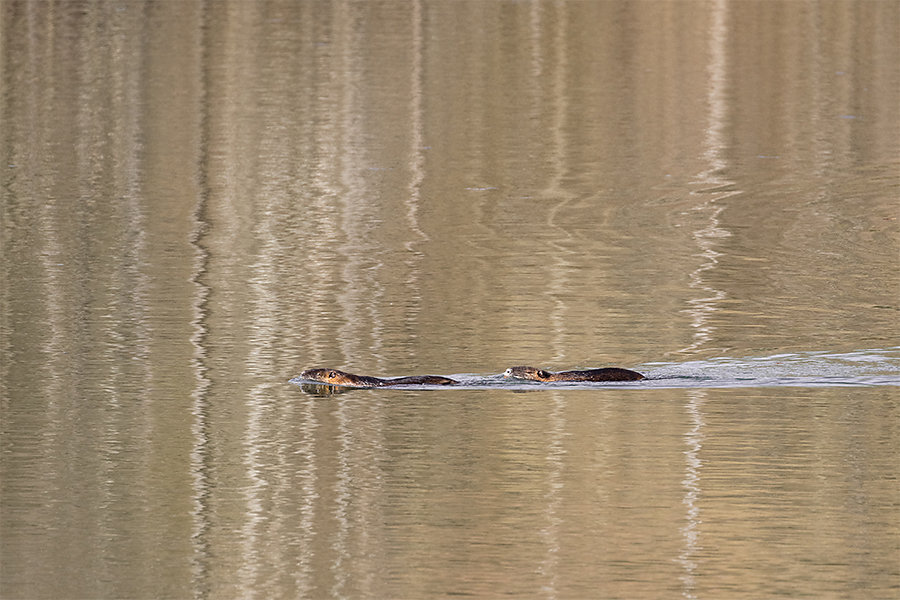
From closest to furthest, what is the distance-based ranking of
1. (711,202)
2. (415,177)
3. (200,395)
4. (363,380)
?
(200,395)
(363,380)
(711,202)
(415,177)

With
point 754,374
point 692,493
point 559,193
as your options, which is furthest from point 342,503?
point 559,193

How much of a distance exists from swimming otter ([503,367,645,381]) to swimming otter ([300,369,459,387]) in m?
0.44

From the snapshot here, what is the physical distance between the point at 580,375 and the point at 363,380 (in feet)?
4.53

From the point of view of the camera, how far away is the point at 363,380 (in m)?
13.0

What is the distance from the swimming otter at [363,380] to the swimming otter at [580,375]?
44 cm

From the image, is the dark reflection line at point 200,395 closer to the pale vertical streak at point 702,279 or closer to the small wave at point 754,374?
the small wave at point 754,374

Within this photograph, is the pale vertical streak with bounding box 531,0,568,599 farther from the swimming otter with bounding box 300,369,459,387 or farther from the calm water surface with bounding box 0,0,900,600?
the swimming otter with bounding box 300,369,459,387

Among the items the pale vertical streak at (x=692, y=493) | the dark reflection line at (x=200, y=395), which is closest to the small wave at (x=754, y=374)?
the pale vertical streak at (x=692, y=493)

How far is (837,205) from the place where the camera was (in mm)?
21406

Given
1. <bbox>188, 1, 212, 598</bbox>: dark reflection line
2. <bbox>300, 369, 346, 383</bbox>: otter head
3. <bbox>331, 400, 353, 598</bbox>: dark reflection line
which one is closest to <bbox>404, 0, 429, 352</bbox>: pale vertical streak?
<bbox>188, 1, 212, 598</bbox>: dark reflection line

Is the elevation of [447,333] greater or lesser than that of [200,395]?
greater

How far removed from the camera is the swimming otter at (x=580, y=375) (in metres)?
12.9

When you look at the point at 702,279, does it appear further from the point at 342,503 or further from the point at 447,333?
the point at 342,503

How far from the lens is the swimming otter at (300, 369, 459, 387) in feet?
42.3
